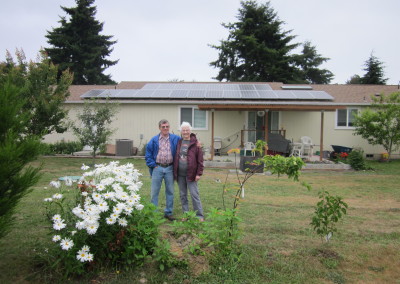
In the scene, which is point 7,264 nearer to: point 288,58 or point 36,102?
point 36,102

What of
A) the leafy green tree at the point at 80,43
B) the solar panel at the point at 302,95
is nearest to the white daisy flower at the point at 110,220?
the solar panel at the point at 302,95

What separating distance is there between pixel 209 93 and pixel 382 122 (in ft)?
27.3

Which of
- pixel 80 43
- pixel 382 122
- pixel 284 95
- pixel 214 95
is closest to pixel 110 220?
pixel 214 95

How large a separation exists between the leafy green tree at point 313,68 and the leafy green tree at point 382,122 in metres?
21.8

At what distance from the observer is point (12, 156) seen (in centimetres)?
237

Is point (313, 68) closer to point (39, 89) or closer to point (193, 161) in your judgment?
point (39, 89)

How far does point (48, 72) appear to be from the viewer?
11.3 meters

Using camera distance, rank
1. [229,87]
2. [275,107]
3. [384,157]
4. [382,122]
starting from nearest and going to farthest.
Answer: [275,107]
[382,122]
[384,157]
[229,87]

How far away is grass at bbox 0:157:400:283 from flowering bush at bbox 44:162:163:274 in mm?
234

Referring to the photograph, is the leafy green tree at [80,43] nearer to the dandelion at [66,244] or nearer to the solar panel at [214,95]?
the solar panel at [214,95]

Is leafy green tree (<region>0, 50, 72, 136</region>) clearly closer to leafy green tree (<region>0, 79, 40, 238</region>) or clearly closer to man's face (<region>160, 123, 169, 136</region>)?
man's face (<region>160, 123, 169, 136</region>)

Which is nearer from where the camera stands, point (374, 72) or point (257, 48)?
point (257, 48)

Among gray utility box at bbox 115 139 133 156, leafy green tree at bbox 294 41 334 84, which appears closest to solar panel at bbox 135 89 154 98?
gray utility box at bbox 115 139 133 156

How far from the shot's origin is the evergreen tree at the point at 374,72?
32.9 m
